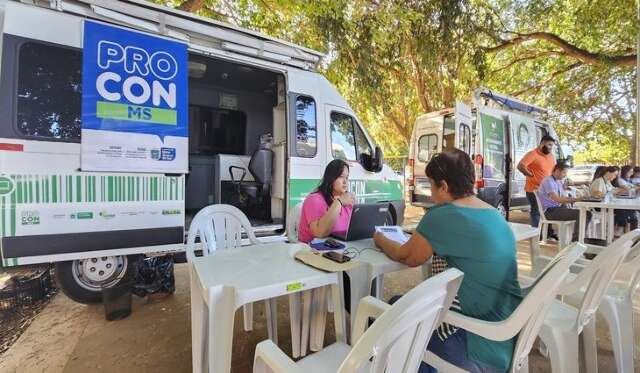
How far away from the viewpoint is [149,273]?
3266 mm

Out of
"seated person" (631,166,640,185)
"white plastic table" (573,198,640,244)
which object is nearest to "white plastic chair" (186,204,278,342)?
"white plastic table" (573,198,640,244)

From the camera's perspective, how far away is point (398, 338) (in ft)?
2.93

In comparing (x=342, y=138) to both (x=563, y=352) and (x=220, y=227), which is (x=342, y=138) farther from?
(x=563, y=352)

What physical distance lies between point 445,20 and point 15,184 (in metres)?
6.11

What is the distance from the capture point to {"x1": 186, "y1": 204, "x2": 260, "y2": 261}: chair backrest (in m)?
2.46

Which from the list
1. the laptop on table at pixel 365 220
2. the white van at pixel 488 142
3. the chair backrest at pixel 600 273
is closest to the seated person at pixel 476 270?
the chair backrest at pixel 600 273

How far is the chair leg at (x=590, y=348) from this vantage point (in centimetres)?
191

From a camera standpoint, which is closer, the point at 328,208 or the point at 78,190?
the point at 328,208

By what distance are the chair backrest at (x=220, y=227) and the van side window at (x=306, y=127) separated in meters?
1.42

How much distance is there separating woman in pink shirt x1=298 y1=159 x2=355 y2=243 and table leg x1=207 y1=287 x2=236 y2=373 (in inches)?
39.0

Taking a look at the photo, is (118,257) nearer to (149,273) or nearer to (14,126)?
(149,273)

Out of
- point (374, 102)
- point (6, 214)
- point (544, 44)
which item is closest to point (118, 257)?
point (6, 214)

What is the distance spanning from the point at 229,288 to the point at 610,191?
21.6 feet

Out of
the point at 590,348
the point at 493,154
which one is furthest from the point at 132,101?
the point at 493,154
